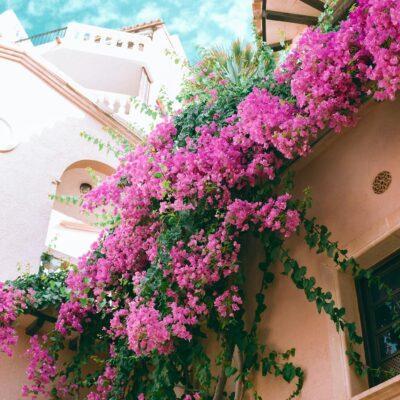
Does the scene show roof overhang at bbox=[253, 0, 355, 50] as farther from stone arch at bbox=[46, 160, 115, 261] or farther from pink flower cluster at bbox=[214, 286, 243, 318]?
pink flower cluster at bbox=[214, 286, 243, 318]

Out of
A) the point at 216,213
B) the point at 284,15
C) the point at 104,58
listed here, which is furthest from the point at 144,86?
the point at 216,213

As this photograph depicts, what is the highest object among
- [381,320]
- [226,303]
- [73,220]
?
[73,220]

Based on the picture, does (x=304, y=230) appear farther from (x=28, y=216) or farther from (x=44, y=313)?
(x=28, y=216)

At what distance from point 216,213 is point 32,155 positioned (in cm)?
504

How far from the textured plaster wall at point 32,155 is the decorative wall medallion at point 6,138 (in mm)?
61

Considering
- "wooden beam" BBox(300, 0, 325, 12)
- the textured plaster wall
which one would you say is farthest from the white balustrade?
"wooden beam" BBox(300, 0, 325, 12)

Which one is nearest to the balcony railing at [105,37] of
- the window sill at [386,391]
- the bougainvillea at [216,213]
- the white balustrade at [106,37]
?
the white balustrade at [106,37]

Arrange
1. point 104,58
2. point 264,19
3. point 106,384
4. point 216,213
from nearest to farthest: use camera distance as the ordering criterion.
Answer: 1. point 216,213
2. point 106,384
3. point 264,19
4. point 104,58

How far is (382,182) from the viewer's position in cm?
534

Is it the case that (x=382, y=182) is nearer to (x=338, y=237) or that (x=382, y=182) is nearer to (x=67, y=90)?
(x=338, y=237)

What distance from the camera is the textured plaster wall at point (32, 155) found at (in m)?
9.32

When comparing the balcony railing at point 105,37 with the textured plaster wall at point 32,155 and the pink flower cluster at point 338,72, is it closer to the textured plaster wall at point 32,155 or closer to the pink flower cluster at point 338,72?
the textured plaster wall at point 32,155

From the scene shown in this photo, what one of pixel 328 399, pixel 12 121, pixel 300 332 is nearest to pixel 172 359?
pixel 300 332

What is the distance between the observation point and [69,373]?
760cm
